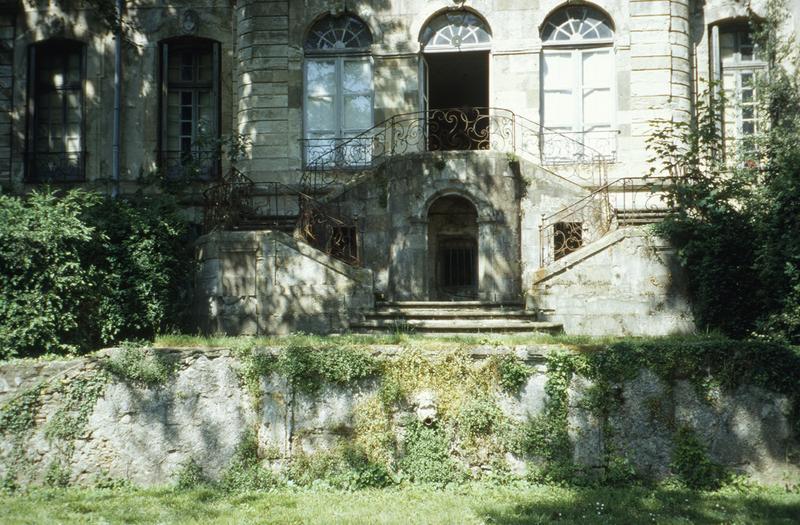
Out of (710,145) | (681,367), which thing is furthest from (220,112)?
(681,367)

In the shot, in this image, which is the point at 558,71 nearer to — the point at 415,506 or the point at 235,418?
the point at 235,418

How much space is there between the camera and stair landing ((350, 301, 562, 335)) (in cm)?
1260

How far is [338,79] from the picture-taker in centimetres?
1764

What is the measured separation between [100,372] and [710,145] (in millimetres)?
9446

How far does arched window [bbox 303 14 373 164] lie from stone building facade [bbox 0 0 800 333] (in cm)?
4

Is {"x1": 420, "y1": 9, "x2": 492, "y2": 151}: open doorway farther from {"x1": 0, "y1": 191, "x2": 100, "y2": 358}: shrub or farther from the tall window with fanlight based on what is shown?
{"x1": 0, "y1": 191, "x2": 100, "y2": 358}: shrub

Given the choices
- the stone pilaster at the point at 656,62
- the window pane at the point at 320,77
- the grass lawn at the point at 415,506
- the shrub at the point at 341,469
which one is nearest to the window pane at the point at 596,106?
the stone pilaster at the point at 656,62

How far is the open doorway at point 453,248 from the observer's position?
15711mm

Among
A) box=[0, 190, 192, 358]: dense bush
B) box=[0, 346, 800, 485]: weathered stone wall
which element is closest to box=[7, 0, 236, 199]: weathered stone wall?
box=[0, 190, 192, 358]: dense bush

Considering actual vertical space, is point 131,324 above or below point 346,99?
below

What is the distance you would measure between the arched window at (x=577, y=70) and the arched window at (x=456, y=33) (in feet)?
3.73

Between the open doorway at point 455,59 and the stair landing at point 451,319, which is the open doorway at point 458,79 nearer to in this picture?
the open doorway at point 455,59

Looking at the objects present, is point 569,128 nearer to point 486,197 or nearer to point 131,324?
point 486,197

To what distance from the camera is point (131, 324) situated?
13422 millimetres
